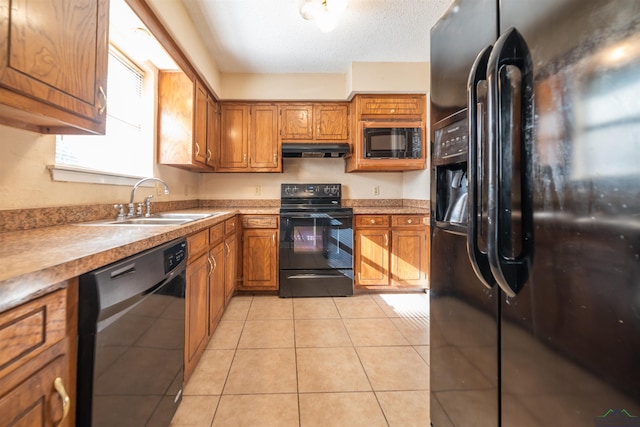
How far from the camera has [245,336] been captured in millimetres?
2010

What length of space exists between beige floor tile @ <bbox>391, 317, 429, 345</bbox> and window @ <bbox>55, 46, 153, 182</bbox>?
7.87 feet

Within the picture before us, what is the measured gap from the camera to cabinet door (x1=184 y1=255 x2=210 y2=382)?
140cm

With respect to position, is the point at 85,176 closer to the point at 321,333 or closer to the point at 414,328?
the point at 321,333

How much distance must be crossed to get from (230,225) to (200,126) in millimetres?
990

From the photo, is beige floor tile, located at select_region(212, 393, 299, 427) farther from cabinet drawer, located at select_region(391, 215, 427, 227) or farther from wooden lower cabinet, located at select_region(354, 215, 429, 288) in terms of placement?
cabinet drawer, located at select_region(391, 215, 427, 227)

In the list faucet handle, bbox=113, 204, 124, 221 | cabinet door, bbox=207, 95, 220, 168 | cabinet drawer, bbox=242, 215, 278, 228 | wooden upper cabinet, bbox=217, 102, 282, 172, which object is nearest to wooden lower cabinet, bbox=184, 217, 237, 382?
cabinet drawer, bbox=242, 215, 278, 228

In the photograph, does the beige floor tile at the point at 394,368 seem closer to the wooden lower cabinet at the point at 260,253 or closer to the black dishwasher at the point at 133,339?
the black dishwasher at the point at 133,339

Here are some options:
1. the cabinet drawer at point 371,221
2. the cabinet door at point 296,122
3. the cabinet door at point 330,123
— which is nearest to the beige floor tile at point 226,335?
the cabinet drawer at point 371,221

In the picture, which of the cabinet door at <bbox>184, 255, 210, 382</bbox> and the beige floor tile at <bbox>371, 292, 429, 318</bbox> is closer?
the cabinet door at <bbox>184, 255, 210, 382</bbox>

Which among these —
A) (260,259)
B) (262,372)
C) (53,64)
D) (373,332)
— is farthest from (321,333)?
(53,64)

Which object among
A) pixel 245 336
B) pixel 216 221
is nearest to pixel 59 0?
pixel 216 221

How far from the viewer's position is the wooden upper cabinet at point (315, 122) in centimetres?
315

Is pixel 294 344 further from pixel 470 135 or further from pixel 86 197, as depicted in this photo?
pixel 470 135

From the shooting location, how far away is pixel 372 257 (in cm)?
291
